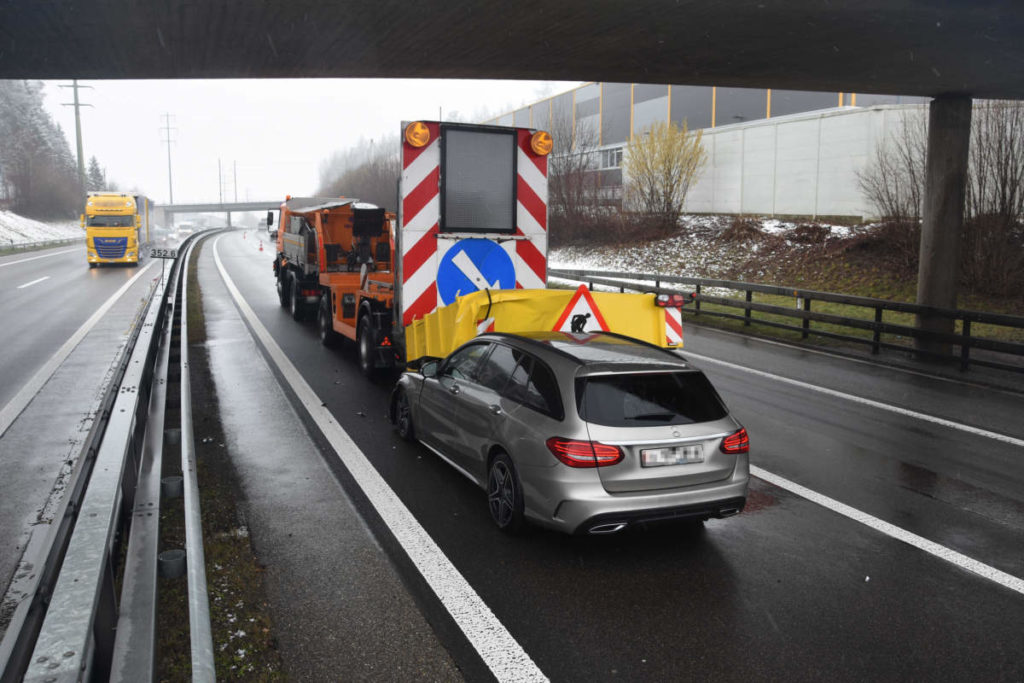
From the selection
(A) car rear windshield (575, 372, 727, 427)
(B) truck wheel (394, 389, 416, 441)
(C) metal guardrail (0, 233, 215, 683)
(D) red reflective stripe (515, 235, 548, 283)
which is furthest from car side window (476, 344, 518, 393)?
(D) red reflective stripe (515, 235, 548, 283)

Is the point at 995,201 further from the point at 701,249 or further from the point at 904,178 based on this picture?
the point at 701,249

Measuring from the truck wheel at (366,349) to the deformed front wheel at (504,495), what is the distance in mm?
5631

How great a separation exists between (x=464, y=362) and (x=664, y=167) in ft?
90.1

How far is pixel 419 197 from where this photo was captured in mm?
9820

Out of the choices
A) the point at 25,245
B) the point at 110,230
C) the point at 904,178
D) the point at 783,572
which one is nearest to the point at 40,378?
the point at 783,572

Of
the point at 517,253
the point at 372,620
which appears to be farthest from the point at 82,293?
the point at 372,620

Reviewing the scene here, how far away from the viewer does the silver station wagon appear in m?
5.34

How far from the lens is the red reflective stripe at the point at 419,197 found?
980cm

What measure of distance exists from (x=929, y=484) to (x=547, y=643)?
15.0 ft

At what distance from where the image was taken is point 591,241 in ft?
119

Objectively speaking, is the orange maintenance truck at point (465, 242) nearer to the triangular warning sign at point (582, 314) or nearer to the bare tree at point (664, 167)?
the triangular warning sign at point (582, 314)

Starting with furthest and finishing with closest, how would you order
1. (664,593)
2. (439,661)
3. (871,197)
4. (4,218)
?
(4,218)
(871,197)
(664,593)
(439,661)

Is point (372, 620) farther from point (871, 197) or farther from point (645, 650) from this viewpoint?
point (871, 197)

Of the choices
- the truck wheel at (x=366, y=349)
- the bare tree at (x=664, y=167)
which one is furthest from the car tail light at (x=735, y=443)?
the bare tree at (x=664, y=167)
